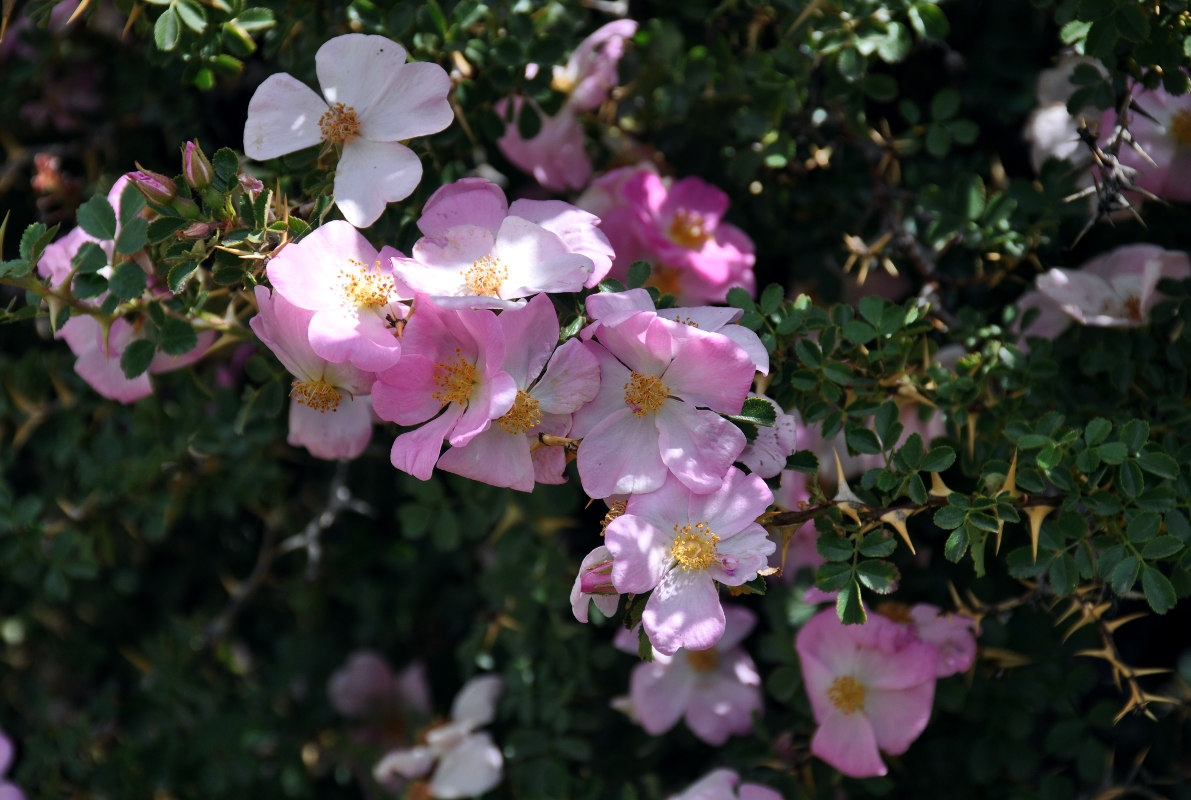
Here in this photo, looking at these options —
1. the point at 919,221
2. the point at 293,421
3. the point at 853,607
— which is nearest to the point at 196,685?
the point at 293,421

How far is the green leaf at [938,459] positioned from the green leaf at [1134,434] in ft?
0.66

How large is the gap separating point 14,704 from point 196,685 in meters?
0.60

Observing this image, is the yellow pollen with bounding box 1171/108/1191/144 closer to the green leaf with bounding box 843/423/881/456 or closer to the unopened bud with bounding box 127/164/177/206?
the green leaf with bounding box 843/423/881/456

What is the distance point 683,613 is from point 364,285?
19.8 inches

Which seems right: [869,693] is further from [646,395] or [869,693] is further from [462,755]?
[462,755]

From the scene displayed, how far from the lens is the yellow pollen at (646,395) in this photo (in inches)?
42.2

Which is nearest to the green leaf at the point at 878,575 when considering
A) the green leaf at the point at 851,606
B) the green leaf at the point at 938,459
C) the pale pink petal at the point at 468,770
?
the green leaf at the point at 851,606

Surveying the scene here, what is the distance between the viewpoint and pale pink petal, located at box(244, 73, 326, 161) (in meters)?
1.23

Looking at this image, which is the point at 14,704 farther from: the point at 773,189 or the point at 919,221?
the point at 919,221

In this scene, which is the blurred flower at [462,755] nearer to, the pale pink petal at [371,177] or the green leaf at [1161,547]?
the pale pink petal at [371,177]

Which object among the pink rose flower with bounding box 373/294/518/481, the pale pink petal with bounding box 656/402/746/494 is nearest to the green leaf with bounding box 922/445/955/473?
the pale pink petal with bounding box 656/402/746/494

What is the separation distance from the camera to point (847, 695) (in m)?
1.38

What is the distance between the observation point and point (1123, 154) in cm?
143

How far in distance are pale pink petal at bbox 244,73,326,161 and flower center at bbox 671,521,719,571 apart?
0.69m
